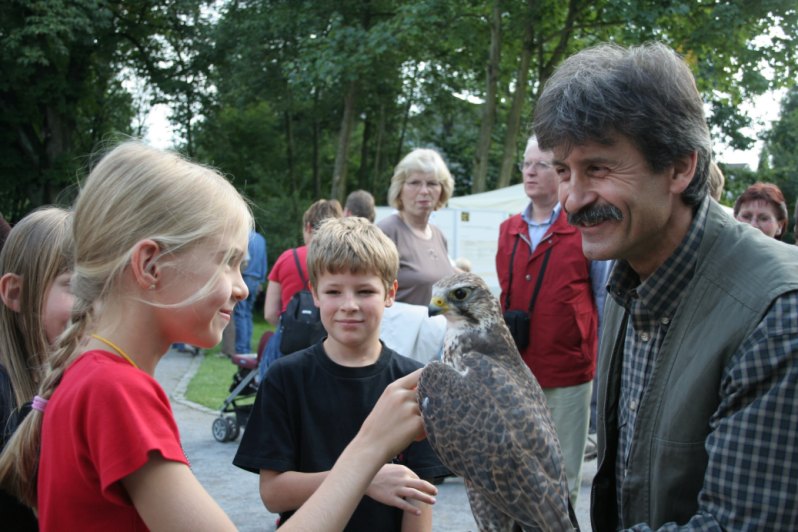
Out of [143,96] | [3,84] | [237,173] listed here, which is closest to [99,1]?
[3,84]

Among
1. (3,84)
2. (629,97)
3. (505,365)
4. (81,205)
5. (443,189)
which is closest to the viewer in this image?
(81,205)

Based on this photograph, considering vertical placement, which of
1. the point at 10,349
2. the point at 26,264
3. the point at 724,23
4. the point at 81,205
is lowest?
the point at 10,349

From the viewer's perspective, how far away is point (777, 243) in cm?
181

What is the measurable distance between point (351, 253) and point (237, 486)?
3.97 meters

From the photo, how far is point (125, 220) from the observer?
5.68ft

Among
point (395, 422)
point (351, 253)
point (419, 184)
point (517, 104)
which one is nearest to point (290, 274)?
point (419, 184)

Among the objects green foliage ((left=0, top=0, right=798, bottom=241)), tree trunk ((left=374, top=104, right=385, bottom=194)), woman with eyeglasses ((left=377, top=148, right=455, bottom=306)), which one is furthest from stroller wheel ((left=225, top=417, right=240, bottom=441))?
tree trunk ((left=374, top=104, right=385, bottom=194))

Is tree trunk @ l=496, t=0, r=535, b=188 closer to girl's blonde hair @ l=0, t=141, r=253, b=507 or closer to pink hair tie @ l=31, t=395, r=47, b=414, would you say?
girl's blonde hair @ l=0, t=141, r=253, b=507

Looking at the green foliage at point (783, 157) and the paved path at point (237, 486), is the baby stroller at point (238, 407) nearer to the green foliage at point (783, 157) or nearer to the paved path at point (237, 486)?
the paved path at point (237, 486)

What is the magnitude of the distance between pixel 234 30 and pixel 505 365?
22.3 m

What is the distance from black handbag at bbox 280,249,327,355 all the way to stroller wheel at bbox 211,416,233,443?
265 centimetres

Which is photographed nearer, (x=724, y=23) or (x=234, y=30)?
(x=724, y=23)

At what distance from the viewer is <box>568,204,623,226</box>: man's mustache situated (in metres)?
1.97

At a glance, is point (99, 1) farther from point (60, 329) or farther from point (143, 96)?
point (60, 329)
